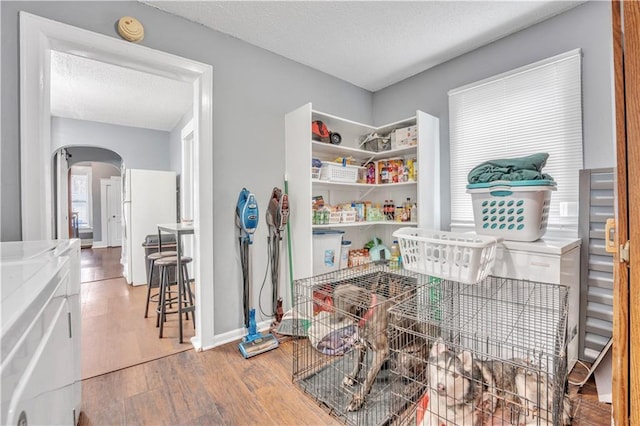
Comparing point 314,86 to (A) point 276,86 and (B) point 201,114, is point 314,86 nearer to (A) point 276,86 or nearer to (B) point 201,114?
(A) point 276,86

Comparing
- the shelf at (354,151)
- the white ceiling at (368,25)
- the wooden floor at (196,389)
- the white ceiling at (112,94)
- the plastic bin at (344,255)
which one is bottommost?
the wooden floor at (196,389)

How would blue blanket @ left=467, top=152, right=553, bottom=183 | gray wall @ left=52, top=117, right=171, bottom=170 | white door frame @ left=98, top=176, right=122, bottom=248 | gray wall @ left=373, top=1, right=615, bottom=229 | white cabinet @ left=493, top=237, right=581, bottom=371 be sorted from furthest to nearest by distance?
white door frame @ left=98, top=176, right=122, bottom=248 → gray wall @ left=52, top=117, right=171, bottom=170 → gray wall @ left=373, top=1, right=615, bottom=229 → blue blanket @ left=467, top=152, right=553, bottom=183 → white cabinet @ left=493, top=237, right=581, bottom=371

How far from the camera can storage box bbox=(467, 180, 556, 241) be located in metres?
1.75

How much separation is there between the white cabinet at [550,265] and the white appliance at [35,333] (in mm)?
2173

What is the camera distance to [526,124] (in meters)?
2.28

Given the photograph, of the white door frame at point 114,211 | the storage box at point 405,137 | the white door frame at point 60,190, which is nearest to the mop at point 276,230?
the storage box at point 405,137

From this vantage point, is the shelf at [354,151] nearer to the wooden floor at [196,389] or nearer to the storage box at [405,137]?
the storage box at [405,137]

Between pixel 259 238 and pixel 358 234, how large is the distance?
1226 mm

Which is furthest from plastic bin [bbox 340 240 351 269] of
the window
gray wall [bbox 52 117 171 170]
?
the window

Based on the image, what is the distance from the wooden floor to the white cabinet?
0.35 metres

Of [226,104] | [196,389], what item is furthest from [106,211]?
[196,389]

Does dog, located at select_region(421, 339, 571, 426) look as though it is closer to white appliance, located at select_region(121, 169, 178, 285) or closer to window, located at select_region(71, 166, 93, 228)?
white appliance, located at select_region(121, 169, 178, 285)

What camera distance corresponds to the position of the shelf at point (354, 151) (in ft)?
8.89

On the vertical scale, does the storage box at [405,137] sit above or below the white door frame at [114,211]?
above
